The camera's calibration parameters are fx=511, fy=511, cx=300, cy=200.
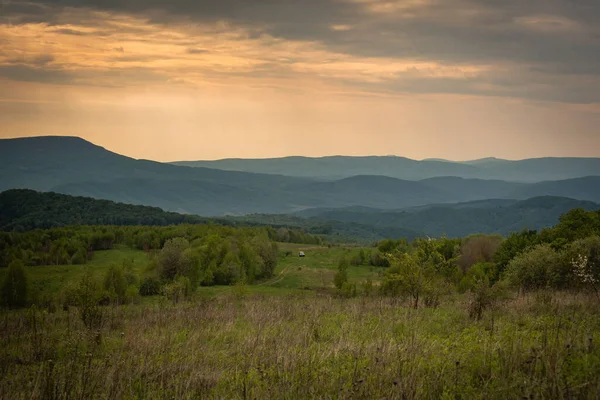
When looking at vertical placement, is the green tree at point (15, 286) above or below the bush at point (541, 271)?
below

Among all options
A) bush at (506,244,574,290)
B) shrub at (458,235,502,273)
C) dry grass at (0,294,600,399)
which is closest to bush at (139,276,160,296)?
shrub at (458,235,502,273)

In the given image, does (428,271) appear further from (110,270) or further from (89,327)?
(110,270)

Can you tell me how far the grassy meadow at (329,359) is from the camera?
908cm

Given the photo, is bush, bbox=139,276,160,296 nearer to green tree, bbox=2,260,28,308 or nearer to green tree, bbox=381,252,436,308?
green tree, bbox=2,260,28,308

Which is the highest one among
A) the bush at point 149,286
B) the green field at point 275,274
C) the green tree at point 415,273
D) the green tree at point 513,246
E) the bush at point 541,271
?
the green tree at point 415,273

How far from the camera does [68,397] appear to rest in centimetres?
924

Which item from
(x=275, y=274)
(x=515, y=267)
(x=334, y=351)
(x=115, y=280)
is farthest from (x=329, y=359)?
(x=275, y=274)

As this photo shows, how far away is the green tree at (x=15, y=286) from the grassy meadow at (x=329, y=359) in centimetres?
5095

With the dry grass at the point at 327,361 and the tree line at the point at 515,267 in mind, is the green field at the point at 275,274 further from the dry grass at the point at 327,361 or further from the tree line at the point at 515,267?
the dry grass at the point at 327,361

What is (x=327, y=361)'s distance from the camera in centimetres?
1116

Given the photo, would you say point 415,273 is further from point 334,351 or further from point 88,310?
point 88,310

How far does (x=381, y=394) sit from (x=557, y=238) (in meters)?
46.7

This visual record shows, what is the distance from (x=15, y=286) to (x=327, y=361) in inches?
2463

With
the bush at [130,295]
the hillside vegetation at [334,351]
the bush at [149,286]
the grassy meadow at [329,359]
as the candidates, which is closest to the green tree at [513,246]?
the hillside vegetation at [334,351]
